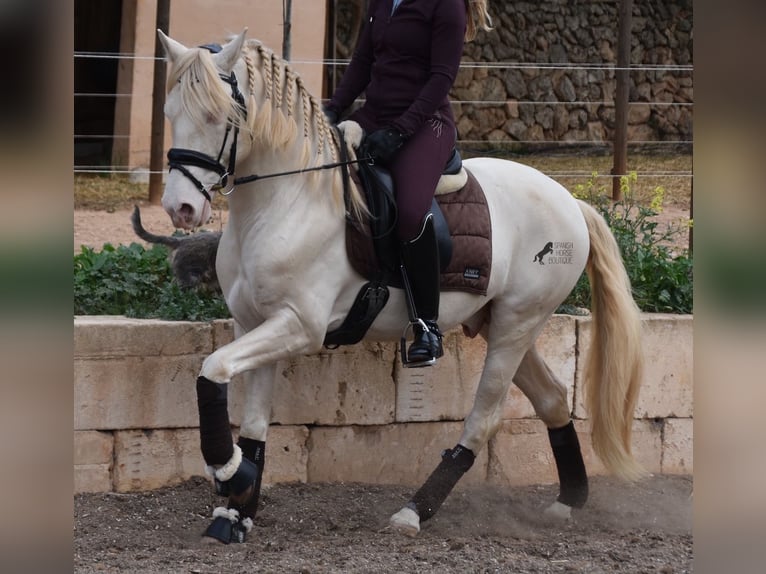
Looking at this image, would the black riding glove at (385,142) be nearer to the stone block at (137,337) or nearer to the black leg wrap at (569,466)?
the stone block at (137,337)

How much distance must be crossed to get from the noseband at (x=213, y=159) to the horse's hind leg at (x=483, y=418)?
4.81 ft

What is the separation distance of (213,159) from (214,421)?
0.96 m

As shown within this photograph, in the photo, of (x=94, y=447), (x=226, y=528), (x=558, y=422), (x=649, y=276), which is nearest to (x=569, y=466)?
(x=558, y=422)

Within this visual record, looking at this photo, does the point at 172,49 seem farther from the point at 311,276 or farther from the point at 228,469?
the point at 228,469

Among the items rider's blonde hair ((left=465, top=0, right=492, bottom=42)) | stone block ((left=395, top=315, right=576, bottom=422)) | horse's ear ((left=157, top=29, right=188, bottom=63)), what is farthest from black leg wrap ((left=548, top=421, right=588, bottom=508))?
horse's ear ((left=157, top=29, right=188, bottom=63))

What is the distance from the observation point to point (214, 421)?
391cm

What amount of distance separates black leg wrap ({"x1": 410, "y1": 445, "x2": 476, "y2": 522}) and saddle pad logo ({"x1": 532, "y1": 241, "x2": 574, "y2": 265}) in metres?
0.91

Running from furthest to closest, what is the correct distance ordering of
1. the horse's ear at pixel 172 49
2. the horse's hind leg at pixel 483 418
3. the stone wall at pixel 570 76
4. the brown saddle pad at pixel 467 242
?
the stone wall at pixel 570 76, the horse's hind leg at pixel 483 418, the brown saddle pad at pixel 467 242, the horse's ear at pixel 172 49

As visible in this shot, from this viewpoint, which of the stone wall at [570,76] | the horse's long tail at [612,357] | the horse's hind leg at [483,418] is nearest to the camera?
the horse's hind leg at [483,418]

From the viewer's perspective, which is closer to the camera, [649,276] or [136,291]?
[136,291]

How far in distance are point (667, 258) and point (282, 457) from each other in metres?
2.58

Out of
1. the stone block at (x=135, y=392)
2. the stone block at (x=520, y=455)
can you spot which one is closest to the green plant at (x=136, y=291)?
the stone block at (x=135, y=392)

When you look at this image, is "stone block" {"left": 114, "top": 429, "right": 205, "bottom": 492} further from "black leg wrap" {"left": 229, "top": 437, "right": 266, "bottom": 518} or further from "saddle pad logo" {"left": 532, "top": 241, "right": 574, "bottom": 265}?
"saddle pad logo" {"left": 532, "top": 241, "right": 574, "bottom": 265}

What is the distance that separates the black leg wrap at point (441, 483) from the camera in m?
4.61
